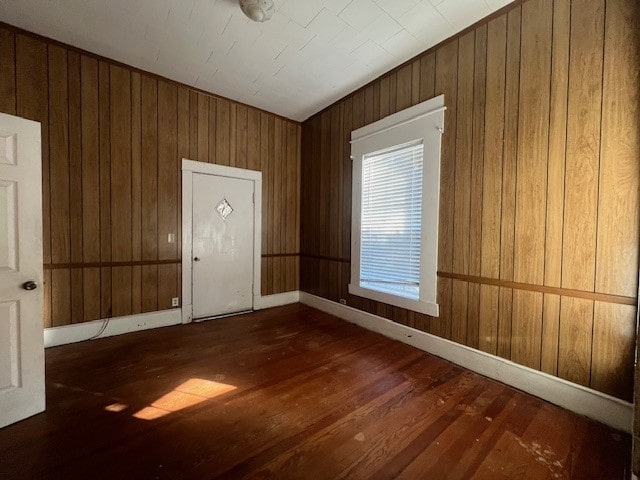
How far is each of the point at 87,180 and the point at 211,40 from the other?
1.93 metres

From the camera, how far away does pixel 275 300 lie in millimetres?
4305

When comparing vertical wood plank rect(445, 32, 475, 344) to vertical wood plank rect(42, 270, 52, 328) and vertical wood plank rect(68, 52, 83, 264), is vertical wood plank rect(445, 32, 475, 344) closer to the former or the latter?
vertical wood plank rect(68, 52, 83, 264)

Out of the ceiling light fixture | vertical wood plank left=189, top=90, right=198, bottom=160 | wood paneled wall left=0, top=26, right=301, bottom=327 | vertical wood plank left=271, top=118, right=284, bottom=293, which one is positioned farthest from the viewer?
vertical wood plank left=271, top=118, right=284, bottom=293

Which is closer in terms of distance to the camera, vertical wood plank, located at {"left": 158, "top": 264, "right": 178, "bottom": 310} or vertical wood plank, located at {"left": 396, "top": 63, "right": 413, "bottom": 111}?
vertical wood plank, located at {"left": 396, "top": 63, "right": 413, "bottom": 111}

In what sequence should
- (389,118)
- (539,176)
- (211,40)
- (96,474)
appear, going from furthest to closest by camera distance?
(389,118) → (211,40) → (539,176) → (96,474)

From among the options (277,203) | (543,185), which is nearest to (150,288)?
(277,203)

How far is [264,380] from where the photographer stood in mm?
2170

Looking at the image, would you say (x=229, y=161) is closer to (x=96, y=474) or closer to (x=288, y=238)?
(x=288, y=238)

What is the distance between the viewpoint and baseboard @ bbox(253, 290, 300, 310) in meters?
4.12

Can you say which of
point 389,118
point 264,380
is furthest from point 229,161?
point 264,380

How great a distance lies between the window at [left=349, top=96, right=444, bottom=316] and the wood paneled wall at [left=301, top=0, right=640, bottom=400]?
0.12 meters

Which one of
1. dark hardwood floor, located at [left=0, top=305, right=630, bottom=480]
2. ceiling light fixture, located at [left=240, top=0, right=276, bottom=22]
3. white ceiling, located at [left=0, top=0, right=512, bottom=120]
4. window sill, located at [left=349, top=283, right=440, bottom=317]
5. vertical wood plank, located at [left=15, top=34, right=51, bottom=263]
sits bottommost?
dark hardwood floor, located at [left=0, top=305, right=630, bottom=480]

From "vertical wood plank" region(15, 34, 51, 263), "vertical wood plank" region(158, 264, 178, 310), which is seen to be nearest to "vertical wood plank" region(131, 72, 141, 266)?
"vertical wood plank" region(158, 264, 178, 310)

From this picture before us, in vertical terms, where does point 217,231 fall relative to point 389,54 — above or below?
below
